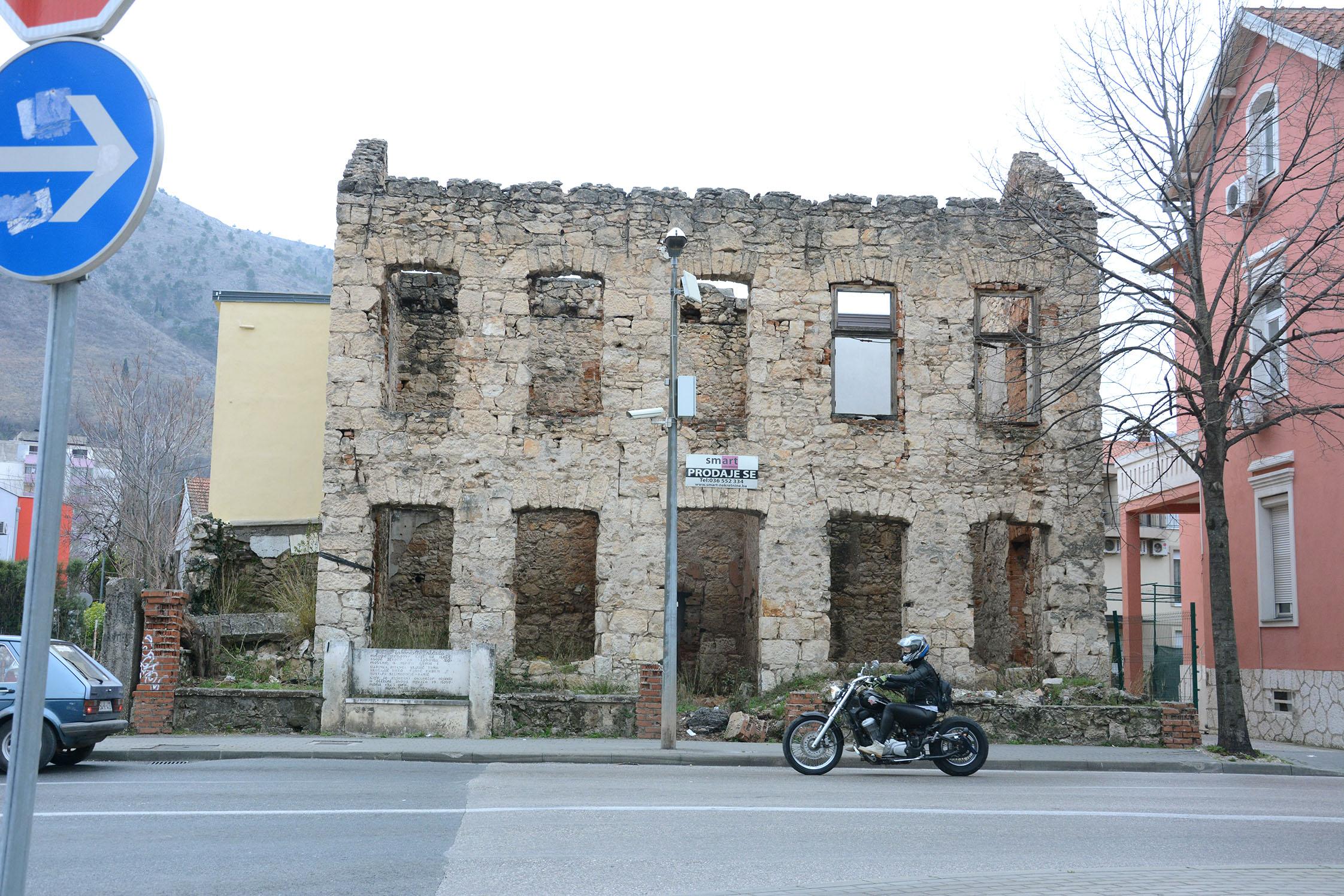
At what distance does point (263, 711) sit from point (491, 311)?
6587 millimetres

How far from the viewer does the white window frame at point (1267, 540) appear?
19047 mm

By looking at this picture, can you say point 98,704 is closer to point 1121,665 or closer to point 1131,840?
point 1131,840

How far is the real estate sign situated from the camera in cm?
1773

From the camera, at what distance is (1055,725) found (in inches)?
640

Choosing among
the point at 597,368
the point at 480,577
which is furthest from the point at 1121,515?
the point at 480,577

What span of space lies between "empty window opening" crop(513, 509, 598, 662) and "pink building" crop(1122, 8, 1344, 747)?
9.77 m

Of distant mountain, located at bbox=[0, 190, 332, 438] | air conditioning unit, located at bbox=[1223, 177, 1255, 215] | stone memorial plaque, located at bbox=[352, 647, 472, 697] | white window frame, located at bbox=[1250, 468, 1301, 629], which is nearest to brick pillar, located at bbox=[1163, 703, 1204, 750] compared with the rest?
white window frame, located at bbox=[1250, 468, 1301, 629]

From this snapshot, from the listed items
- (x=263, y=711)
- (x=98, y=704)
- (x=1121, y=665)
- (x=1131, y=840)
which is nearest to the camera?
(x=1131, y=840)

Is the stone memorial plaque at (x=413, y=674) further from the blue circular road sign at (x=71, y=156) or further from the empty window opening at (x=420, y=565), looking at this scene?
the blue circular road sign at (x=71, y=156)

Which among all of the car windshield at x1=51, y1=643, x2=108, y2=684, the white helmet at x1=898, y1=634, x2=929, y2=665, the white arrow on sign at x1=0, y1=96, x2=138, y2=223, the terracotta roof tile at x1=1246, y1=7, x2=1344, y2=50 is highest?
the terracotta roof tile at x1=1246, y1=7, x2=1344, y2=50

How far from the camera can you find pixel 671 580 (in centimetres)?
1505

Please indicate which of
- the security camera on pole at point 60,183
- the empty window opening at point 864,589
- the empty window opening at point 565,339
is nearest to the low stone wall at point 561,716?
the empty window opening at point 565,339

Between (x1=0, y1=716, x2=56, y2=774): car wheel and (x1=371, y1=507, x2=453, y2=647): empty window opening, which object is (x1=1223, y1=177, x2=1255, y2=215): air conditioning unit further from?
(x1=0, y1=716, x2=56, y2=774): car wheel

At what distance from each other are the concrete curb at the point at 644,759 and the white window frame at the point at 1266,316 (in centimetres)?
479
